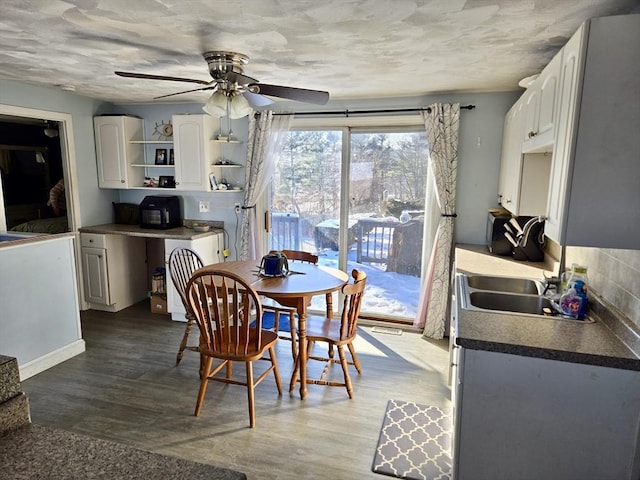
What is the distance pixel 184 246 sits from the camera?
12.8ft

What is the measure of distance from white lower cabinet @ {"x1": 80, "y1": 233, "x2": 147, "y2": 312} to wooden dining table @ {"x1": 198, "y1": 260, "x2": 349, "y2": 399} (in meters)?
1.79

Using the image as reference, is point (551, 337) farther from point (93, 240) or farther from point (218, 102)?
point (93, 240)

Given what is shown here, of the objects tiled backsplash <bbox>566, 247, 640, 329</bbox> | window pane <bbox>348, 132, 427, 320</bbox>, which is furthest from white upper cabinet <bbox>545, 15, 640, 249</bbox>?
window pane <bbox>348, 132, 427, 320</bbox>

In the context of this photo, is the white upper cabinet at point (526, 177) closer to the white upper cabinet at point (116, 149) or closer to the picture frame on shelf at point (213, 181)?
the picture frame on shelf at point (213, 181)

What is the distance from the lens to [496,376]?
1.56 m

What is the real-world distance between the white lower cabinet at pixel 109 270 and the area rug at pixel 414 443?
10.4ft

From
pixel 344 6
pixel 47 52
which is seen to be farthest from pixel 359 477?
A: pixel 47 52

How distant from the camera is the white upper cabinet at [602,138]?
1372mm

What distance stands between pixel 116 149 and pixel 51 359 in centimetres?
227

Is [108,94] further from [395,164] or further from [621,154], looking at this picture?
[621,154]

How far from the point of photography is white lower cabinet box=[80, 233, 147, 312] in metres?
4.18

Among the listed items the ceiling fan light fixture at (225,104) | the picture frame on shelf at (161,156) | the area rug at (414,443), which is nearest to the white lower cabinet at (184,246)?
the picture frame on shelf at (161,156)

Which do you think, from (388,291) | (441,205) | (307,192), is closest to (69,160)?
(307,192)

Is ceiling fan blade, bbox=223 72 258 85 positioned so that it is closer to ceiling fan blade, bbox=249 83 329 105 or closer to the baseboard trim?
ceiling fan blade, bbox=249 83 329 105
